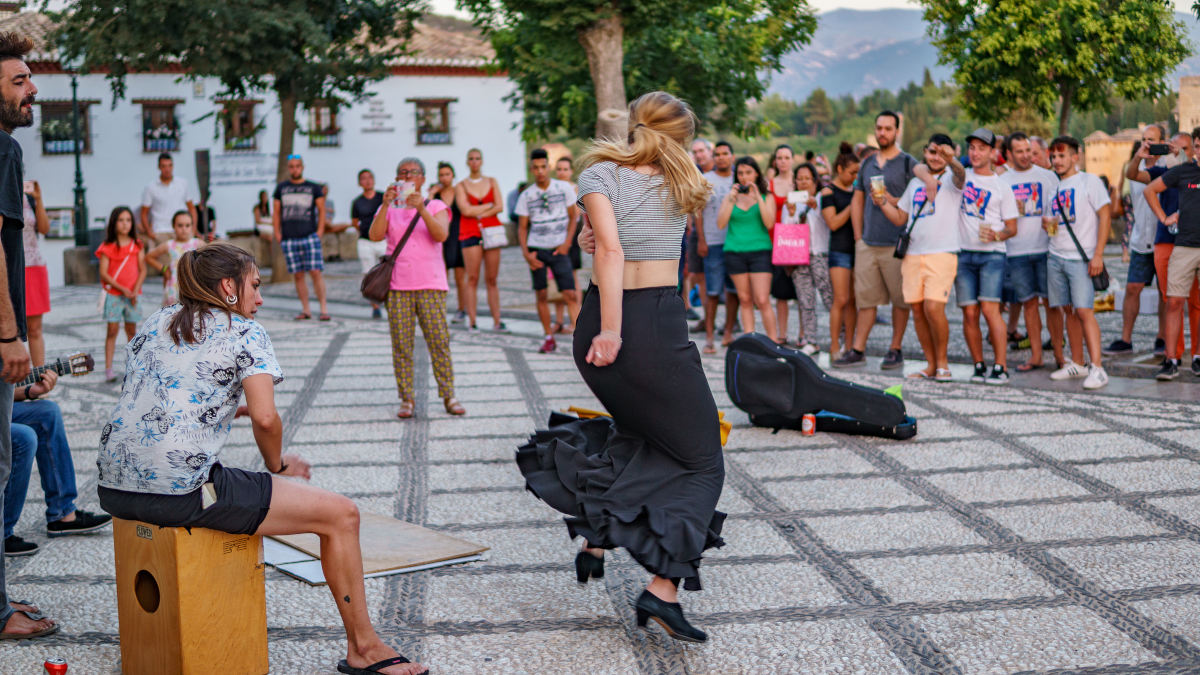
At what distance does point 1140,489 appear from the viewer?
18.1 ft

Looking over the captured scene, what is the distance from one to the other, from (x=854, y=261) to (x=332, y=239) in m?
18.3

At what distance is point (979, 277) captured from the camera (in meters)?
8.61

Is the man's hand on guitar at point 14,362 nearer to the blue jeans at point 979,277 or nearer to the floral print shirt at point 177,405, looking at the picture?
the floral print shirt at point 177,405

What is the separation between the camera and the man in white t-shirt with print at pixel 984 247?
27.7 feet

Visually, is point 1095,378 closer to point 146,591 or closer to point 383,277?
point 383,277

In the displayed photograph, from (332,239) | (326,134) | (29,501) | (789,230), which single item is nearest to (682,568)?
(29,501)

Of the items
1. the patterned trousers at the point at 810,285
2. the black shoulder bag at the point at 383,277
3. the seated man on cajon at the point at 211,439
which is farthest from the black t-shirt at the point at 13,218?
the patterned trousers at the point at 810,285

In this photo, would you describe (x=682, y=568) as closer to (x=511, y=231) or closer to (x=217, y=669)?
(x=217, y=669)

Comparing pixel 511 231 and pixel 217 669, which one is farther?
pixel 511 231

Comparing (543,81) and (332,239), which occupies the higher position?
(543,81)

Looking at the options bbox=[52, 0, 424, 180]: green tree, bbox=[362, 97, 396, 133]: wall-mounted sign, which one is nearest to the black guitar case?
bbox=[52, 0, 424, 180]: green tree

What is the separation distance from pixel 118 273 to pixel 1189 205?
784 centimetres

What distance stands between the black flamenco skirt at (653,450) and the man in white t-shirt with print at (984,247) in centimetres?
512

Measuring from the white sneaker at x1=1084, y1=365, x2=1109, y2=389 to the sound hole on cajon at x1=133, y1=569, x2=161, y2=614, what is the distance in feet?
21.5
